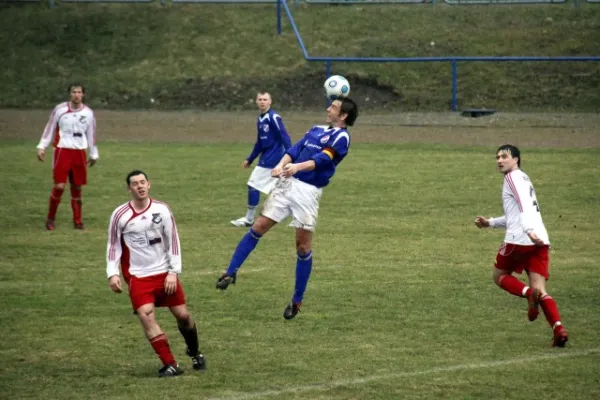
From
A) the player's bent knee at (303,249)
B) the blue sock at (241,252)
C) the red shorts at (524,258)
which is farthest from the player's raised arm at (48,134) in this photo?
the red shorts at (524,258)

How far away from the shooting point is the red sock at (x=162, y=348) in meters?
9.91

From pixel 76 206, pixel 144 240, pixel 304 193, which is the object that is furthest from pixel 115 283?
pixel 76 206

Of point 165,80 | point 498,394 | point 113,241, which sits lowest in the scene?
point 498,394

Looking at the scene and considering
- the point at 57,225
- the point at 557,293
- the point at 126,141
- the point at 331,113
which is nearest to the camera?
the point at 331,113

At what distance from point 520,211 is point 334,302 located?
2.98m

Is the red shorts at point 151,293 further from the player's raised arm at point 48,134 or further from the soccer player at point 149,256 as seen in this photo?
the player's raised arm at point 48,134

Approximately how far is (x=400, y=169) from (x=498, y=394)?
1501cm

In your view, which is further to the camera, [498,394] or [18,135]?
[18,135]

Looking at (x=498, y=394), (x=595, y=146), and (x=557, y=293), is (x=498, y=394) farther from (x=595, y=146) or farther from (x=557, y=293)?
(x=595, y=146)

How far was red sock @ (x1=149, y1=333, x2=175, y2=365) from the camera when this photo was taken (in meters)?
9.91

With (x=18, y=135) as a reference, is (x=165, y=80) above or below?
above

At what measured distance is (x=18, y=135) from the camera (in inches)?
1189

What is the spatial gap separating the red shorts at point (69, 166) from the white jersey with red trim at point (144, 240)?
8.69 meters

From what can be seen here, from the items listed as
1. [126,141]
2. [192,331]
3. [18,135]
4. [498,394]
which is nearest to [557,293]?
[498,394]
